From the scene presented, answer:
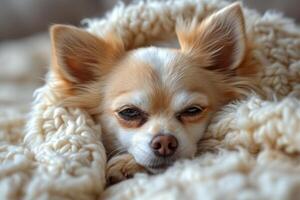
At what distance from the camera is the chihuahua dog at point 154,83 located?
44.9 inches

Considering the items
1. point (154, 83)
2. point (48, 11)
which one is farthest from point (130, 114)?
point (48, 11)

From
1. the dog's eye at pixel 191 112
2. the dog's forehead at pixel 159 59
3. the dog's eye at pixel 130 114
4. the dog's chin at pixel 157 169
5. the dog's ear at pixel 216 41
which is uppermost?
the dog's ear at pixel 216 41

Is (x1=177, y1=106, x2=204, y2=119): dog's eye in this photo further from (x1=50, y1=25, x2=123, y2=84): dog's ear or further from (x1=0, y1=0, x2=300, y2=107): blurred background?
(x1=0, y1=0, x2=300, y2=107): blurred background

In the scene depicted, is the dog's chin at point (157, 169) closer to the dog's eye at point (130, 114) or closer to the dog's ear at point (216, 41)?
the dog's eye at point (130, 114)

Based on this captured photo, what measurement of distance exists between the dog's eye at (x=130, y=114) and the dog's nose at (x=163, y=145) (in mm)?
107

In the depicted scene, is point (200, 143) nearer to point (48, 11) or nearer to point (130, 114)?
point (130, 114)

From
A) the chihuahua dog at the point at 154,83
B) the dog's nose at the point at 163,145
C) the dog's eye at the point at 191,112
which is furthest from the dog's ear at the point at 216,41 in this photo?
the dog's nose at the point at 163,145

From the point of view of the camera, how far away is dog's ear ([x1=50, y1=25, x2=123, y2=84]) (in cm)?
127

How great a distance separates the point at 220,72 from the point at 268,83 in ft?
0.43

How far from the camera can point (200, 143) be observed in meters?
1.19

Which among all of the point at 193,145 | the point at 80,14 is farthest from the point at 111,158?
the point at 80,14

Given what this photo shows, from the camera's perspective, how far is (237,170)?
34.1 inches

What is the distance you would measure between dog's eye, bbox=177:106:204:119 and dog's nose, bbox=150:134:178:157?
10 cm

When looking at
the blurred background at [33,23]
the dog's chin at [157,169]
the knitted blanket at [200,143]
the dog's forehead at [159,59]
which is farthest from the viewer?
the blurred background at [33,23]
